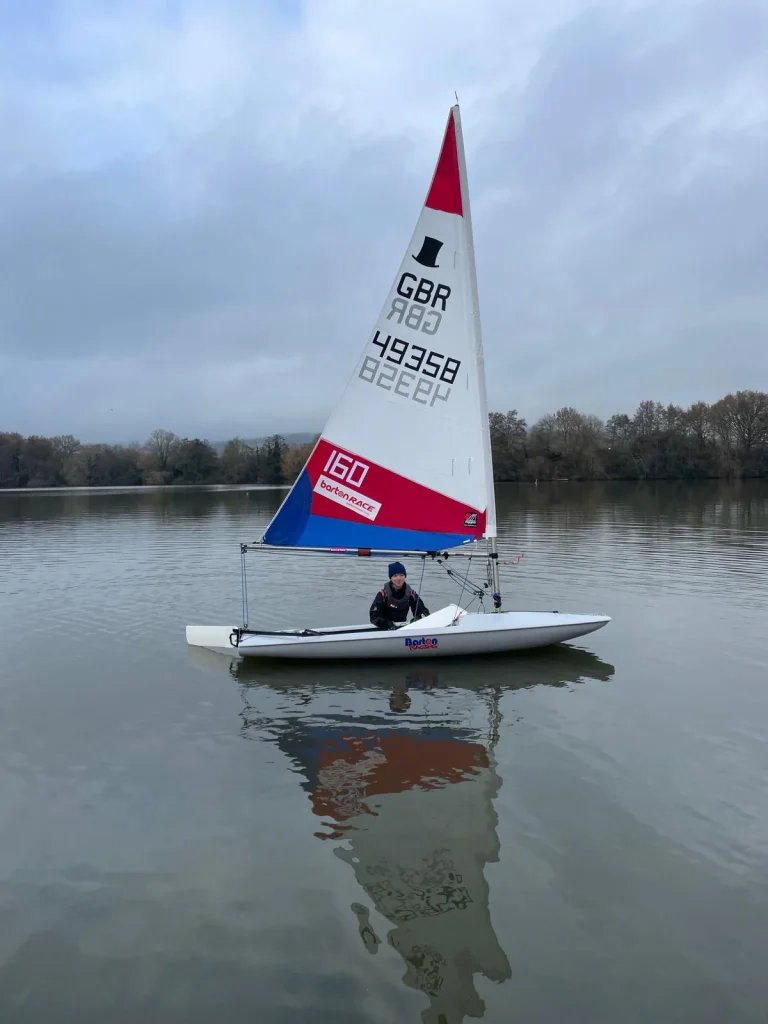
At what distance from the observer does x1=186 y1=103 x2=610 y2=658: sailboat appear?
9.95m

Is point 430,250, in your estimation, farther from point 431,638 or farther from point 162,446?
point 162,446

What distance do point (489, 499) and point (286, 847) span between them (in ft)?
20.3

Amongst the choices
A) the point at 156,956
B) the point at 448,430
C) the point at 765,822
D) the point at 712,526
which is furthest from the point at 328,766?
the point at 712,526

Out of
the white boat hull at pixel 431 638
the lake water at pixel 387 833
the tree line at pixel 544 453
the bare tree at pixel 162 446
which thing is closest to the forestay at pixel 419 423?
the white boat hull at pixel 431 638

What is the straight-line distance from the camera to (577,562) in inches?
760

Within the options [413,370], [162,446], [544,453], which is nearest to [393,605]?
[413,370]

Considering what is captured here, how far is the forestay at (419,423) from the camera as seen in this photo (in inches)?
400

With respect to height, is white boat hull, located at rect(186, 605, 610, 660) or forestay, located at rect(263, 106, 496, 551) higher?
forestay, located at rect(263, 106, 496, 551)

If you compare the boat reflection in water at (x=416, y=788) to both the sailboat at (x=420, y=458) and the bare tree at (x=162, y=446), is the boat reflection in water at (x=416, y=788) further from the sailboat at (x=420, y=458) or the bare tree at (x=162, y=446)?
the bare tree at (x=162, y=446)

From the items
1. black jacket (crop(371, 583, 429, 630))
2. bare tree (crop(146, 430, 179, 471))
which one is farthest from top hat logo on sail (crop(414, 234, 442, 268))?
bare tree (crop(146, 430, 179, 471))

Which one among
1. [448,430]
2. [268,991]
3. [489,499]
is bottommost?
[268,991]

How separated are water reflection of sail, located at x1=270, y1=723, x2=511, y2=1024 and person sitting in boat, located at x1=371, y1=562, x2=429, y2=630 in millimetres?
2485

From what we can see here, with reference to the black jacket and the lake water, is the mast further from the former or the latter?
the lake water

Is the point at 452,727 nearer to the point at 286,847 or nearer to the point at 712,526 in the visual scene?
the point at 286,847
